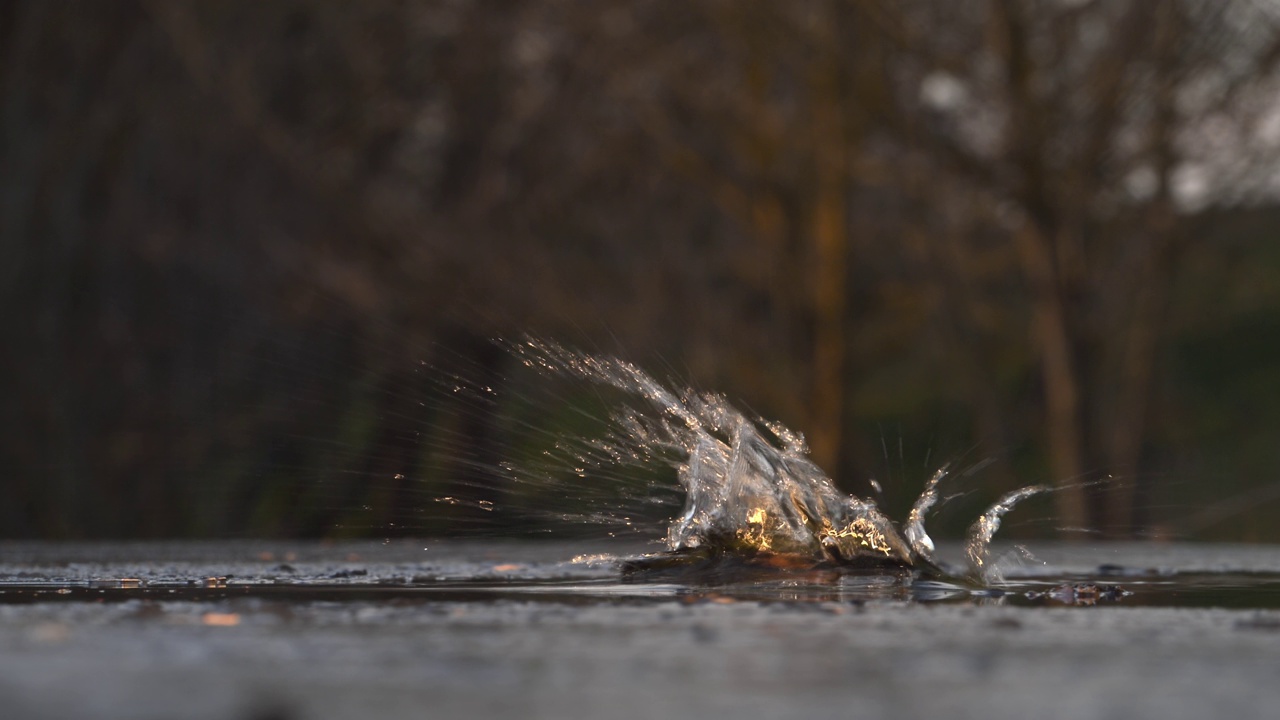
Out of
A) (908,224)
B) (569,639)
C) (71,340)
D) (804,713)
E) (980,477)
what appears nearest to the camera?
(804,713)

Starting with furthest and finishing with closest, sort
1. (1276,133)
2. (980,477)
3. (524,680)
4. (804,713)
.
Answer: (980,477), (1276,133), (524,680), (804,713)

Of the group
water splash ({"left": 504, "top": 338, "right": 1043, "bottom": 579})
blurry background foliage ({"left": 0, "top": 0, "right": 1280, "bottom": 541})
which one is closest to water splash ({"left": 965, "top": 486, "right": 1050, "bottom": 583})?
water splash ({"left": 504, "top": 338, "right": 1043, "bottom": 579})

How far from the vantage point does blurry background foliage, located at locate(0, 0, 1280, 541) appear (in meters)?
15.2

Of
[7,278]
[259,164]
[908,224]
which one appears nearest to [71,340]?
[7,278]

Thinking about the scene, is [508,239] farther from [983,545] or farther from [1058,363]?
[983,545]

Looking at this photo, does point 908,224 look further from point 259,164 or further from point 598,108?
point 259,164

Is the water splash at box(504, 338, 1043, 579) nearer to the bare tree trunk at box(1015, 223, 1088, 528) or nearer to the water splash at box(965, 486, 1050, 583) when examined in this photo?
the water splash at box(965, 486, 1050, 583)

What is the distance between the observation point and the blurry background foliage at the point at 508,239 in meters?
15.2

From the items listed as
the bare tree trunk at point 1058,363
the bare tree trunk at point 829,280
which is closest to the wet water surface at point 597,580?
the bare tree trunk at point 1058,363

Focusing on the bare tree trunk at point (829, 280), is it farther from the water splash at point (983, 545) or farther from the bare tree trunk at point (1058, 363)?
the water splash at point (983, 545)

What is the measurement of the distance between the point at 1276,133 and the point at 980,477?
7.39m

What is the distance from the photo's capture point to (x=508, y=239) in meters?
17.6

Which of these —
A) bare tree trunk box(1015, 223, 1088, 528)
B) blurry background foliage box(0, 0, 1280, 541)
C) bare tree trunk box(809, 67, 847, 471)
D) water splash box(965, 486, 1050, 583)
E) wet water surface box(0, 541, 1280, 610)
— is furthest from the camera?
bare tree trunk box(809, 67, 847, 471)

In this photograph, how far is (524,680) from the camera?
3.05m
